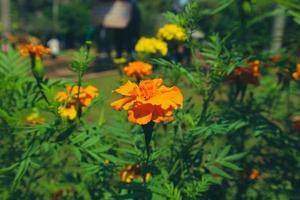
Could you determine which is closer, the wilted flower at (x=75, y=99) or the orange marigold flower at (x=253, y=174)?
the wilted flower at (x=75, y=99)

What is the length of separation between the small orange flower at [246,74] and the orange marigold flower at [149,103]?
78 centimetres

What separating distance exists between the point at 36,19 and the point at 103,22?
505 inches

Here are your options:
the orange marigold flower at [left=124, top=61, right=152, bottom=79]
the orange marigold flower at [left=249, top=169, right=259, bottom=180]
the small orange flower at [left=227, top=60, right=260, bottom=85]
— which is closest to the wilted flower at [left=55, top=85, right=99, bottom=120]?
the orange marigold flower at [left=124, top=61, right=152, bottom=79]

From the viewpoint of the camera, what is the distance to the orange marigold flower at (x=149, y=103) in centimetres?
119

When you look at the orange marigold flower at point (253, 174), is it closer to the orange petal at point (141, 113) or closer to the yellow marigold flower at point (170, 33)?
the yellow marigold flower at point (170, 33)

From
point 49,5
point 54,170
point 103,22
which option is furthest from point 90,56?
point 49,5

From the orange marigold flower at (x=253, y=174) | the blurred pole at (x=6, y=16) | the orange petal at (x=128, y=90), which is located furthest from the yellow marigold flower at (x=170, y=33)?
the blurred pole at (x=6, y=16)

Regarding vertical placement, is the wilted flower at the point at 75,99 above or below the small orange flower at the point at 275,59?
below

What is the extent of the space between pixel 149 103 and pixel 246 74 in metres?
0.93

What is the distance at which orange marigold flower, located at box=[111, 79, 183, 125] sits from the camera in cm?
119

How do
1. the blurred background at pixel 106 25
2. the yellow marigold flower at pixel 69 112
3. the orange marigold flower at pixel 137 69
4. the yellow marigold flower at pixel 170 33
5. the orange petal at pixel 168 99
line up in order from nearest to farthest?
the orange petal at pixel 168 99
the yellow marigold flower at pixel 69 112
the orange marigold flower at pixel 137 69
the yellow marigold flower at pixel 170 33
the blurred background at pixel 106 25

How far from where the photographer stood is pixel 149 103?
1.20 metres

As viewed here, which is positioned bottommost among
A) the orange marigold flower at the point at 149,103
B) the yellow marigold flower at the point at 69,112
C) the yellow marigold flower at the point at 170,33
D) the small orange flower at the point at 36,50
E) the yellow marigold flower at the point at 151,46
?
the yellow marigold flower at the point at 69,112

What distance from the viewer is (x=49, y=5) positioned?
46469 mm
